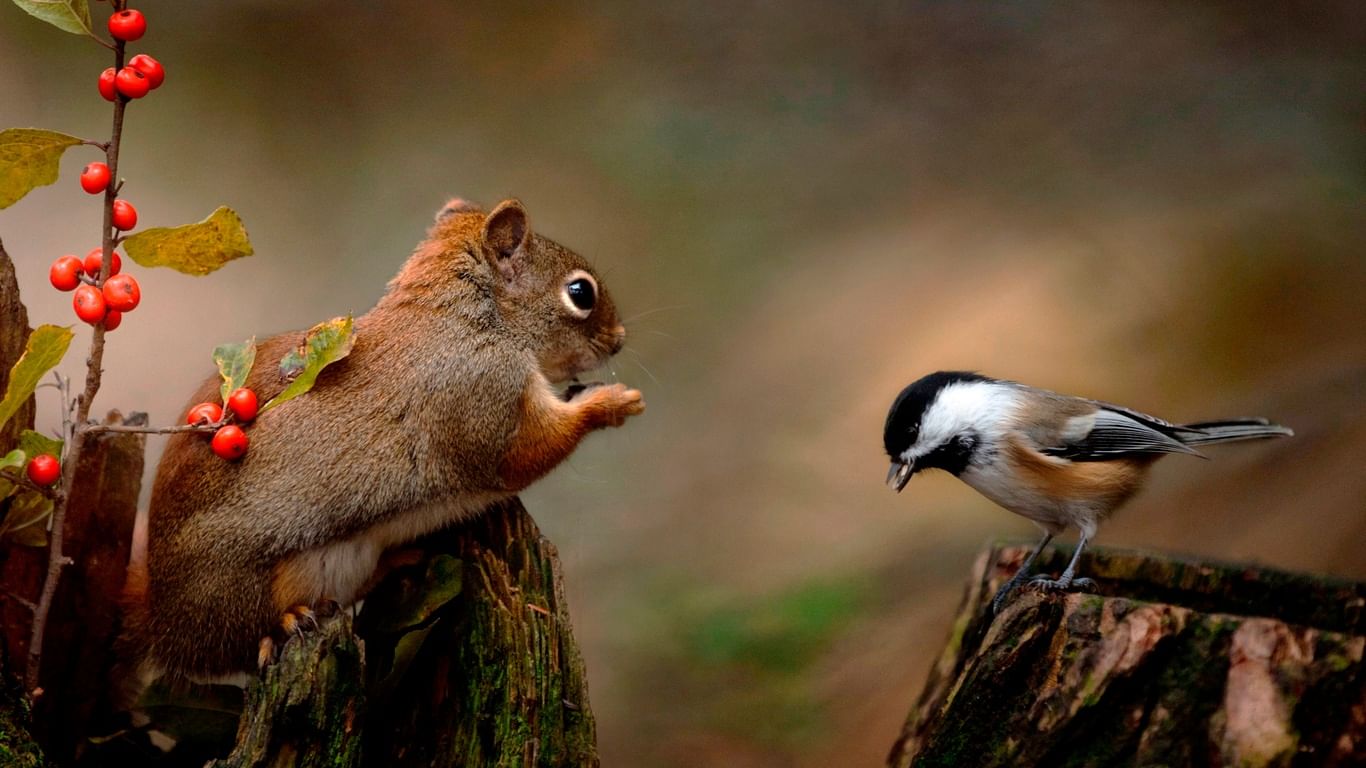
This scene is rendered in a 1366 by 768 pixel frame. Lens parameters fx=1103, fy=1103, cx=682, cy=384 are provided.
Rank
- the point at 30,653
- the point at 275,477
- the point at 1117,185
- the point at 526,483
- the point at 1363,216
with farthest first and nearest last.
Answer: the point at 1117,185
the point at 1363,216
the point at 526,483
the point at 275,477
the point at 30,653

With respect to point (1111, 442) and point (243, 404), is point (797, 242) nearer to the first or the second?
point (1111, 442)

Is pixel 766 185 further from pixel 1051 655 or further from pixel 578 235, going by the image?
pixel 1051 655

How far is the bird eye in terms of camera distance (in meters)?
1.87

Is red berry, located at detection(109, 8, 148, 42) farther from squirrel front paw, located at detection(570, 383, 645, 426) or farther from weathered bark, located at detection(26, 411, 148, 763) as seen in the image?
squirrel front paw, located at detection(570, 383, 645, 426)

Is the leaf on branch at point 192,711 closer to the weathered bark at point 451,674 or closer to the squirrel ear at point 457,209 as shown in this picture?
the weathered bark at point 451,674

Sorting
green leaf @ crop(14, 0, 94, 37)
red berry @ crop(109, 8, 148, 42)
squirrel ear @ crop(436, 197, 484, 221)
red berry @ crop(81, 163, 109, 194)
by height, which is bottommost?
red berry @ crop(81, 163, 109, 194)

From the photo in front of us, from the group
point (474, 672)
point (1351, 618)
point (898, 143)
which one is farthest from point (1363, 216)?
point (474, 672)

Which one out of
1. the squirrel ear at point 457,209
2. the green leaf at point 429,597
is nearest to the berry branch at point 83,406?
the green leaf at point 429,597

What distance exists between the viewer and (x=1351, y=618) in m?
1.77

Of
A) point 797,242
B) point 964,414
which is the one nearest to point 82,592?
point 964,414

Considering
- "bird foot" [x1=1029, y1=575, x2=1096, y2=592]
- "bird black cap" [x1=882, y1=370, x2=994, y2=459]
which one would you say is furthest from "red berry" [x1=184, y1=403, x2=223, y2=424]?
"bird foot" [x1=1029, y1=575, x2=1096, y2=592]

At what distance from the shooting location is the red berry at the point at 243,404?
1550mm

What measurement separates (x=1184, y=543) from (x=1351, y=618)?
1.07 m

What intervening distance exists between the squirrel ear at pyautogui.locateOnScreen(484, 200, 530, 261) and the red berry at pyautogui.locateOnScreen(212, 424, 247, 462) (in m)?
0.49
